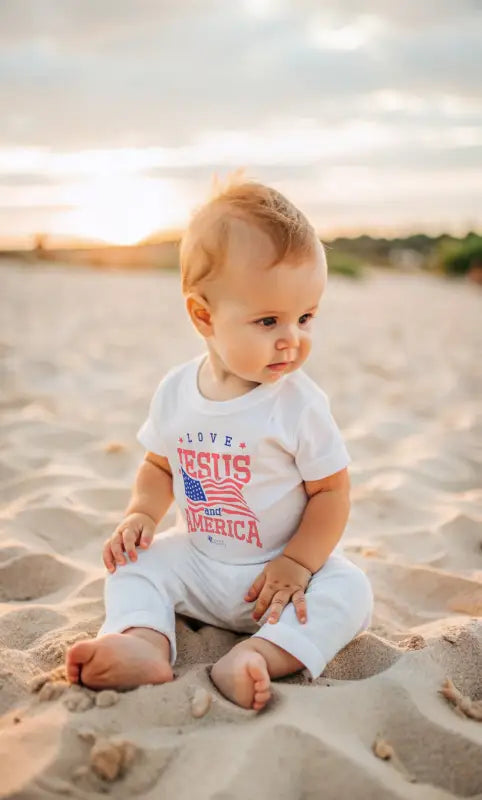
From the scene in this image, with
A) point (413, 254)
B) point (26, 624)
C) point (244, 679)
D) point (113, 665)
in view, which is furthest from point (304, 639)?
point (413, 254)

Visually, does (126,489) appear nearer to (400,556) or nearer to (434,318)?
(400,556)

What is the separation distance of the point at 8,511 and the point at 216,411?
1.10 metres

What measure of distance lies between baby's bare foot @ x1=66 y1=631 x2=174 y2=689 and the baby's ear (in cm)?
73

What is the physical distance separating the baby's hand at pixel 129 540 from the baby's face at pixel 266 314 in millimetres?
491

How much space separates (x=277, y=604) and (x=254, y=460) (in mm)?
335

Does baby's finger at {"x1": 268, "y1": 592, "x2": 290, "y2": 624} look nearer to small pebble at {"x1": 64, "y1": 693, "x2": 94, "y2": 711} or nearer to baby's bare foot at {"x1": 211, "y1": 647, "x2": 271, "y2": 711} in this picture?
baby's bare foot at {"x1": 211, "y1": 647, "x2": 271, "y2": 711}

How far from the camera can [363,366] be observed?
16.9 ft

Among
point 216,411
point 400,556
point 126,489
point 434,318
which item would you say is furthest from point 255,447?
point 434,318

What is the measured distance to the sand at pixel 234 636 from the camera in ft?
4.32

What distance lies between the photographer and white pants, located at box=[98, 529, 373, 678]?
1643 mm

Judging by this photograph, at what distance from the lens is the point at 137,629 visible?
5.52ft

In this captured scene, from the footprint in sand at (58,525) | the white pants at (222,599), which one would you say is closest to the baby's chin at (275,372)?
the white pants at (222,599)

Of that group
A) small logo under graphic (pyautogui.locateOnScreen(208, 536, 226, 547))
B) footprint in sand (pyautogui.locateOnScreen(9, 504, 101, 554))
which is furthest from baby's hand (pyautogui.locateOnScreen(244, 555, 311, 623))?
footprint in sand (pyautogui.locateOnScreen(9, 504, 101, 554))

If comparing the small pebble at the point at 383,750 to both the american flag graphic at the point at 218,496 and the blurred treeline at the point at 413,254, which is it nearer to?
the american flag graphic at the point at 218,496
